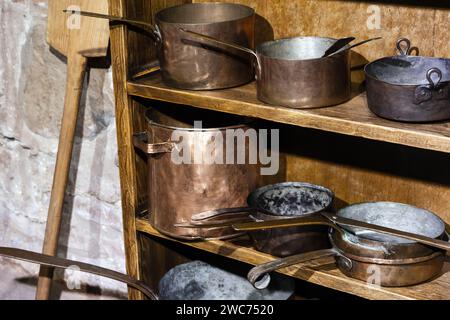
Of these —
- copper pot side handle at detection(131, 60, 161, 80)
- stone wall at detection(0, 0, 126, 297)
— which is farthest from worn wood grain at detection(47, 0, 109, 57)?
copper pot side handle at detection(131, 60, 161, 80)

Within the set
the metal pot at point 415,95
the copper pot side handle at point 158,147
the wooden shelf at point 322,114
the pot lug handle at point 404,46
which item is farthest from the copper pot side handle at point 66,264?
the pot lug handle at point 404,46

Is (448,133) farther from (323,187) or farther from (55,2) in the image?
(55,2)

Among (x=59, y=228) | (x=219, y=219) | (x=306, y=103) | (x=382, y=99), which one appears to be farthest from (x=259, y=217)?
(x=59, y=228)

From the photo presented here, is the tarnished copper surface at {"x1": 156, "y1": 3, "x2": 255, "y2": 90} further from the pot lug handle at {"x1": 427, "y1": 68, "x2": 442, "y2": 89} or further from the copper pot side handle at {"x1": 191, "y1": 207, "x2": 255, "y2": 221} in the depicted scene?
the pot lug handle at {"x1": 427, "y1": 68, "x2": 442, "y2": 89}

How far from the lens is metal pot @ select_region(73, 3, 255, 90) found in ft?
5.59

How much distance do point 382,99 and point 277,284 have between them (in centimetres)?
73

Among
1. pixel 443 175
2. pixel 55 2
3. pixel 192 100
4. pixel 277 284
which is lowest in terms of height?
pixel 277 284

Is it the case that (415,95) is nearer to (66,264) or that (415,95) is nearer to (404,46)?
(404,46)

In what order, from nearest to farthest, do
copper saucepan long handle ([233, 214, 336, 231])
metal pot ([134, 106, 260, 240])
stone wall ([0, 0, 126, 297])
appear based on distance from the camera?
copper saucepan long handle ([233, 214, 336, 231]) → metal pot ([134, 106, 260, 240]) → stone wall ([0, 0, 126, 297])

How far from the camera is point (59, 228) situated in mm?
2264

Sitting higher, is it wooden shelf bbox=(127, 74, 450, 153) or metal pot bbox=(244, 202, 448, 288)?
wooden shelf bbox=(127, 74, 450, 153)

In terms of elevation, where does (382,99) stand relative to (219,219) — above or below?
above

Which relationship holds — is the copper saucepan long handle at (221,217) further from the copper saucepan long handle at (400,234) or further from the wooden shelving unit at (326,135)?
the copper saucepan long handle at (400,234)

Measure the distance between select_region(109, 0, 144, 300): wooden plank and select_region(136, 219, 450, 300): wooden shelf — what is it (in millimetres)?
114
